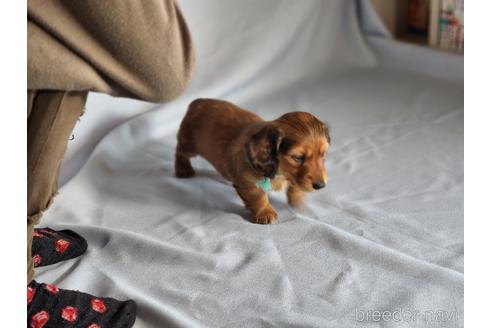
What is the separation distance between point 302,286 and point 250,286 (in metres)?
0.11

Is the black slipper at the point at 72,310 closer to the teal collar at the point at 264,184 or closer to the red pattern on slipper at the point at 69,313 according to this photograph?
the red pattern on slipper at the point at 69,313

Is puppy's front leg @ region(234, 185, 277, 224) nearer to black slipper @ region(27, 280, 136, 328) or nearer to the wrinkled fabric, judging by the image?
the wrinkled fabric

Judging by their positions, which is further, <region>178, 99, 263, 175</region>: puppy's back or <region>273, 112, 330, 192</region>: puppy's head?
<region>178, 99, 263, 175</region>: puppy's back

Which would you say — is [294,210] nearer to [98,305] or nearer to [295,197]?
[295,197]

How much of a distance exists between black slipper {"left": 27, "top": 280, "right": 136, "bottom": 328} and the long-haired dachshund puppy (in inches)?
17.2

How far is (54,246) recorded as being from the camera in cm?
145

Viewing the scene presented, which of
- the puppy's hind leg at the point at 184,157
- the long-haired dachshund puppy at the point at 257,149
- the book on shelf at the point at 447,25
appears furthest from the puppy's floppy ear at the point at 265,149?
the book on shelf at the point at 447,25

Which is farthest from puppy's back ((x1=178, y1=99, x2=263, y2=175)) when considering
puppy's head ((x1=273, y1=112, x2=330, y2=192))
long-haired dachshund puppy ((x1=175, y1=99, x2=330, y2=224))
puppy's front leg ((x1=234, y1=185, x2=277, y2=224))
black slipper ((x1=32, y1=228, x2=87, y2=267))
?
black slipper ((x1=32, y1=228, x2=87, y2=267))

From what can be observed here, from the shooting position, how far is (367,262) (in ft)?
4.75

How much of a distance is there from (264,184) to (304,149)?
0.19m

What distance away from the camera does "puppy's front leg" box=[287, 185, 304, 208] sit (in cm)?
166

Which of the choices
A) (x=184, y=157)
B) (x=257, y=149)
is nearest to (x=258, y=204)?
(x=257, y=149)
